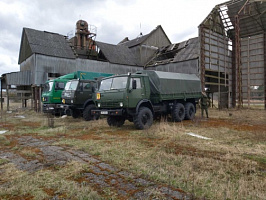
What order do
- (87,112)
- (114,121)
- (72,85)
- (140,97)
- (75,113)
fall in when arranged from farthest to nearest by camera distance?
1. (75,113)
2. (72,85)
3. (87,112)
4. (114,121)
5. (140,97)

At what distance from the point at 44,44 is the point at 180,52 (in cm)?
1504

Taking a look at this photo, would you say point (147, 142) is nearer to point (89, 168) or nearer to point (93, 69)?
point (89, 168)

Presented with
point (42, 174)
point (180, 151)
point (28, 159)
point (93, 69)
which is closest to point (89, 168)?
point (42, 174)

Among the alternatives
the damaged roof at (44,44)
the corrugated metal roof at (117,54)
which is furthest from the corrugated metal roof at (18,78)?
the corrugated metal roof at (117,54)

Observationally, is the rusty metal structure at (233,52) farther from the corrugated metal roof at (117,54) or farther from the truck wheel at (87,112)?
the truck wheel at (87,112)

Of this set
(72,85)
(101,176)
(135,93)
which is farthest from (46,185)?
(72,85)

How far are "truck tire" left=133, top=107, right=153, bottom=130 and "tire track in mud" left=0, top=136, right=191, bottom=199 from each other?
362 centimetres

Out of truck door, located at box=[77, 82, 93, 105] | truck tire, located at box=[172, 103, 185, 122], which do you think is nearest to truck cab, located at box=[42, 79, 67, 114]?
truck door, located at box=[77, 82, 93, 105]

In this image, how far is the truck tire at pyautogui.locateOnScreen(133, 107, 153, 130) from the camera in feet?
28.6

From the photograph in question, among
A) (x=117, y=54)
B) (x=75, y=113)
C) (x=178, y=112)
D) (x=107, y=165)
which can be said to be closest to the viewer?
(x=107, y=165)

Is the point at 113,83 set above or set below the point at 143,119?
above

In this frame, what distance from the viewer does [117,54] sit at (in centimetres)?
2738

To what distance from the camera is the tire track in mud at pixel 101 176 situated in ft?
10.0

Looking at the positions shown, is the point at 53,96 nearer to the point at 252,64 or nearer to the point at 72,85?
the point at 72,85
